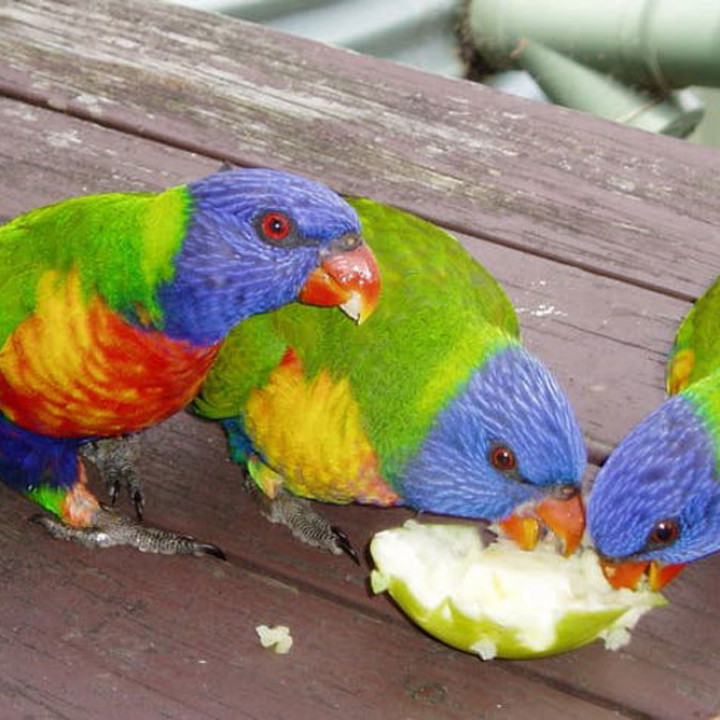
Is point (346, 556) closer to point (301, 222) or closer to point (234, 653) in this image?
point (234, 653)

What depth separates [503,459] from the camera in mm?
1613

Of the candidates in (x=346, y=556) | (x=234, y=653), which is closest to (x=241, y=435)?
(x=346, y=556)

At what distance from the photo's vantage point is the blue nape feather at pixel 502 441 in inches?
61.8

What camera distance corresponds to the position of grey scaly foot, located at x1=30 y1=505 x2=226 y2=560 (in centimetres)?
177

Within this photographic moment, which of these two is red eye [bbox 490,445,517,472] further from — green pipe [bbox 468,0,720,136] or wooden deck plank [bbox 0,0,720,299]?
green pipe [bbox 468,0,720,136]

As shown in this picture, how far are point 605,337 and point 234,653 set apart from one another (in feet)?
2.68

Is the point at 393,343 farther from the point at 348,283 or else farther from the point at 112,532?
the point at 112,532

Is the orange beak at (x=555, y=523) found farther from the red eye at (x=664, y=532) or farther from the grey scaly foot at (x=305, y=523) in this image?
the grey scaly foot at (x=305, y=523)

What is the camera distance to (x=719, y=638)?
66.9 inches

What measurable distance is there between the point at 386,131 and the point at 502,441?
102 centimetres

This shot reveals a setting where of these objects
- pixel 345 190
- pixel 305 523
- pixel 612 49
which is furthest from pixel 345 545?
pixel 612 49

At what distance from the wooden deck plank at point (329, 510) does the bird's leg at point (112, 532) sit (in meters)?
0.02

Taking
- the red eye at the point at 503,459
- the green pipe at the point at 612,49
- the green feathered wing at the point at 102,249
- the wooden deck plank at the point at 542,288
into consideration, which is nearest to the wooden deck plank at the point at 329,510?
the wooden deck plank at the point at 542,288

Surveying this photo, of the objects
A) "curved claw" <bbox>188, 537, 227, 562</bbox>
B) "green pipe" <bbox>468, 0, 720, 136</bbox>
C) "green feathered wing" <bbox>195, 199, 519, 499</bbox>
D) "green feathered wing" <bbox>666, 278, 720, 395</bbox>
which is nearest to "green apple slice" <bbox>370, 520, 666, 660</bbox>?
"green feathered wing" <bbox>195, 199, 519, 499</bbox>
